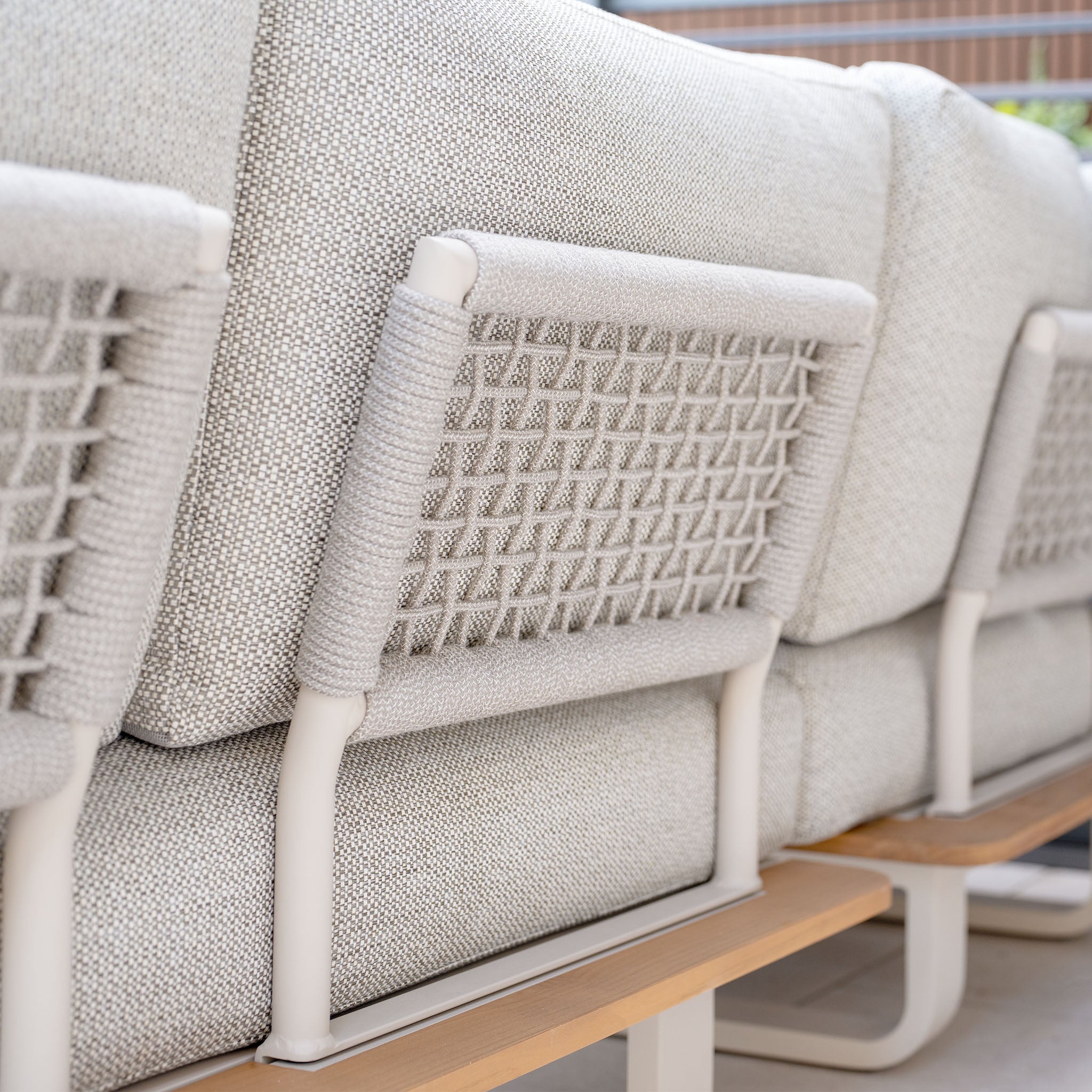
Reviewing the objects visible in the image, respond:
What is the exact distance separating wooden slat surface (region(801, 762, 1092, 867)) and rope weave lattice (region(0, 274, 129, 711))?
2.74 ft

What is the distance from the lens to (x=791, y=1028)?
4.79 feet

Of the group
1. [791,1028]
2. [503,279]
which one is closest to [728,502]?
[503,279]

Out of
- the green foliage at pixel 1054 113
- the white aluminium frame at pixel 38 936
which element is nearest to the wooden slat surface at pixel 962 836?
the white aluminium frame at pixel 38 936

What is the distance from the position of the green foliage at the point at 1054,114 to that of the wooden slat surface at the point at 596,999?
7.13ft

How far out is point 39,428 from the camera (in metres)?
0.57

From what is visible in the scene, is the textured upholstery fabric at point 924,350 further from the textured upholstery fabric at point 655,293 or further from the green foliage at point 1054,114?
the green foliage at point 1054,114

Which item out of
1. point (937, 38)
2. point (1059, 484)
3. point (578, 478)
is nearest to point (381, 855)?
point (578, 478)

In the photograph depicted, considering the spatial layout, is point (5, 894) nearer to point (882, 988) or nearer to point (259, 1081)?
point (259, 1081)

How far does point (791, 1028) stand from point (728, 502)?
727 millimetres

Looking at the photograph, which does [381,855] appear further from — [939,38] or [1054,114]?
[939,38]

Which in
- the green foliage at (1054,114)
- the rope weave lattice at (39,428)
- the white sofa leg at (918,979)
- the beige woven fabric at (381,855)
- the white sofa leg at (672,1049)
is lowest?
the white sofa leg at (918,979)

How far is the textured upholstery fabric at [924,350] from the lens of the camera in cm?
118

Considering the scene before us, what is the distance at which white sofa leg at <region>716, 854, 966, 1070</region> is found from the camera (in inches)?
51.8

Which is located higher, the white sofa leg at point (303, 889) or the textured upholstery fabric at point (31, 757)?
the textured upholstery fabric at point (31, 757)
